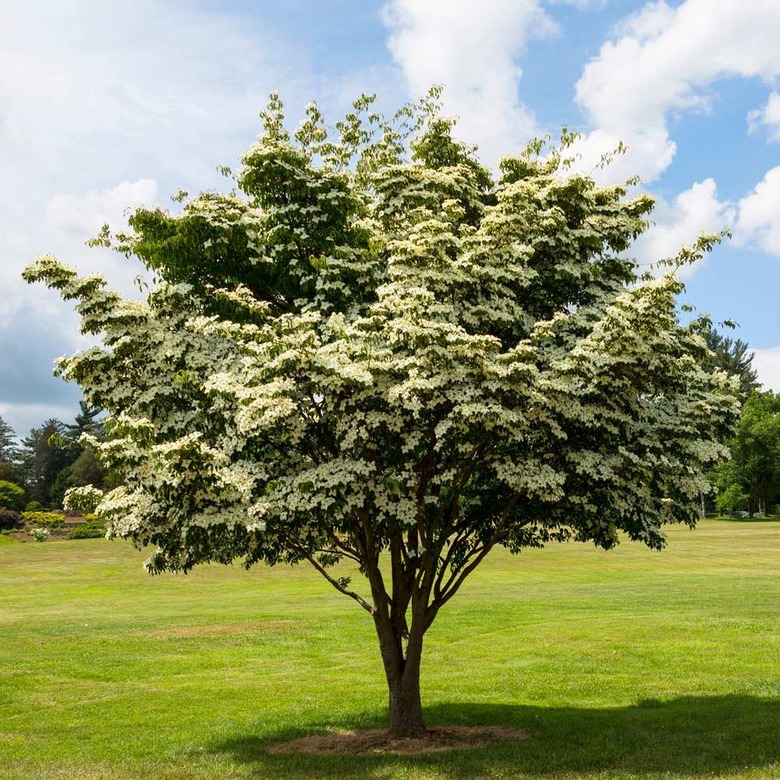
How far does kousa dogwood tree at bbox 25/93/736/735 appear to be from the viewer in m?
13.4

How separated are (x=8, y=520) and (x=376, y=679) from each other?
63902mm

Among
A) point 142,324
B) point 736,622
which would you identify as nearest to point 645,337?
point 142,324

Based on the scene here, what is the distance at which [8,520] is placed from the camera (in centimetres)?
7750

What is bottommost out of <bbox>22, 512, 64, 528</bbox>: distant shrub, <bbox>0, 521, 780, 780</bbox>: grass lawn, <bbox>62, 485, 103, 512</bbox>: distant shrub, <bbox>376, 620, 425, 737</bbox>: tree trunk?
<bbox>0, 521, 780, 780</bbox>: grass lawn

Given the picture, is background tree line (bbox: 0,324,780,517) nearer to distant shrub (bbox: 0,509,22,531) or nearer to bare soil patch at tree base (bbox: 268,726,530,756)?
distant shrub (bbox: 0,509,22,531)

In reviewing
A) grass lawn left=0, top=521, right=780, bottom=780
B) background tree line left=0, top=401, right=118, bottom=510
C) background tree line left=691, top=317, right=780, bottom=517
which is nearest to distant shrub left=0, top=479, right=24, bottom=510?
background tree line left=0, top=401, right=118, bottom=510

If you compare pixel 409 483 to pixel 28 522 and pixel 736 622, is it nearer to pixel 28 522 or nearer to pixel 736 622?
pixel 736 622

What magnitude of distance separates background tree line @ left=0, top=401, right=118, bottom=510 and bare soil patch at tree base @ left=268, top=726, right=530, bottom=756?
229 ft

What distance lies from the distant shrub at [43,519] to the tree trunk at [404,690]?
70.9 metres

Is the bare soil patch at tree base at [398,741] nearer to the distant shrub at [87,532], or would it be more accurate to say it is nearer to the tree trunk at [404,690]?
the tree trunk at [404,690]

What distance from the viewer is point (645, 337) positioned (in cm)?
1396

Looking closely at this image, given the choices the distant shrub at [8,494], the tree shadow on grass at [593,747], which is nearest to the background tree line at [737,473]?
the distant shrub at [8,494]

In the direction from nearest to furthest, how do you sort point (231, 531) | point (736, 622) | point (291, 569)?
point (231, 531), point (736, 622), point (291, 569)

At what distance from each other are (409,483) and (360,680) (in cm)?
1169
